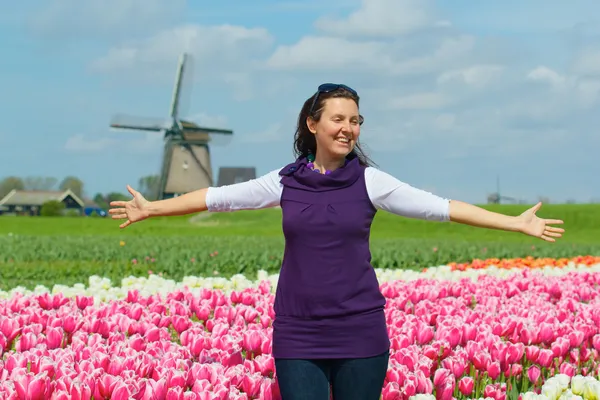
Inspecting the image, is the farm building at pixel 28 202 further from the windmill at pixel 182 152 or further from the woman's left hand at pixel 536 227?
the woman's left hand at pixel 536 227

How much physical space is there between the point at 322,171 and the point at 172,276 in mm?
10611

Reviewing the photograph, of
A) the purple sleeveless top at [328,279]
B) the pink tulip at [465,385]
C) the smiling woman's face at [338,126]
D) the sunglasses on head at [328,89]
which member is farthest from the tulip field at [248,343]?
the sunglasses on head at [328,89]

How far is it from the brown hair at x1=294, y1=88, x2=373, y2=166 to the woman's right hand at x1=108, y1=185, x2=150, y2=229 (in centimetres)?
90

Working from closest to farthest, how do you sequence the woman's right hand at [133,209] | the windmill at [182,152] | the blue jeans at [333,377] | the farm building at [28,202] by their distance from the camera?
the blue jeans at [333,377] → the woman's right hand at [133,209] → the windmill at [182,152] → the farm building at [28,202]

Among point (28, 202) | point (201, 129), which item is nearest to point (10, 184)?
point (28, 202)

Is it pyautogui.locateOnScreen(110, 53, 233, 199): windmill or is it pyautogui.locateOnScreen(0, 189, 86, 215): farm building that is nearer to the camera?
pyautogui.locateOnScreen(110, 53, 233, 199): windmill

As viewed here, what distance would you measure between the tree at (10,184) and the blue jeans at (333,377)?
292ft

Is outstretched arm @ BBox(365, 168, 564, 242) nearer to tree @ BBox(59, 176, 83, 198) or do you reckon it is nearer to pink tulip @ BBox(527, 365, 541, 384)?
pink tulip @ BBox(527, 365, 541, 384)

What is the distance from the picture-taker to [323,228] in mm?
3520

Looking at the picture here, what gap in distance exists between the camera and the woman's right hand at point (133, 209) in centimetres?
417

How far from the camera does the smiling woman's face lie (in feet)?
11.9

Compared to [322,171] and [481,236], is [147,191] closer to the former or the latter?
[481,236]

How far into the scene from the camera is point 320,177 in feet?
11.9

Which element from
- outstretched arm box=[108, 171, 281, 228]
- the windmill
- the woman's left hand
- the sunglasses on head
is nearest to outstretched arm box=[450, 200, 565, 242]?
the woman's left hand
